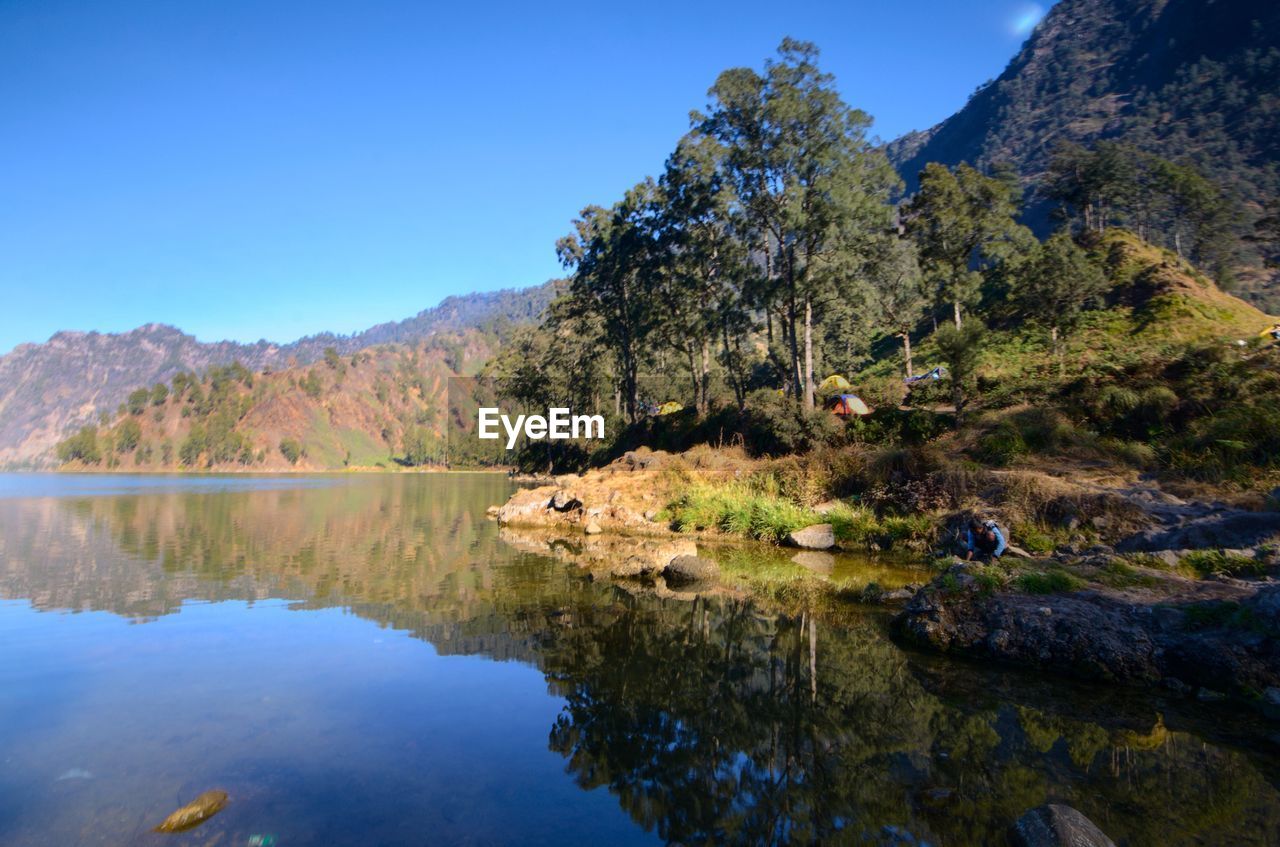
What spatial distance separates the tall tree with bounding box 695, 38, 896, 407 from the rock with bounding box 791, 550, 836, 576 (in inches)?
517

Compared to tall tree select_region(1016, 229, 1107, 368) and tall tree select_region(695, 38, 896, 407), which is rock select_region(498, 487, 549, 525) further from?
tall tree select_region(1016, 229, 1107, 368)

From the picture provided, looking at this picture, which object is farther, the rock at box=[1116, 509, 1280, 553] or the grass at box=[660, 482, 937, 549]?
the grass at box=[660, 482, 937, 549]

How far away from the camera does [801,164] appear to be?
31688 millimetres

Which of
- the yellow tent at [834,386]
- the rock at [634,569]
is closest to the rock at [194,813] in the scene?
the rock at [634,569]

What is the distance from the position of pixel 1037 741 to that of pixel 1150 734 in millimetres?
1300

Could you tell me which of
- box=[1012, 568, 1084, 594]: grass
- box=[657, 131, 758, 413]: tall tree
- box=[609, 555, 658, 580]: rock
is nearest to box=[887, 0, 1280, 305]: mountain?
box=[657, 131, 758, 413]: tall tree

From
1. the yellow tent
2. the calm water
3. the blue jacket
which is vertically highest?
the yellow tent

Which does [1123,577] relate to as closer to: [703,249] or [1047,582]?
[1047,582]

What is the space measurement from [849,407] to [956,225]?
22.9 m

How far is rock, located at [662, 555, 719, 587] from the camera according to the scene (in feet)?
56.5

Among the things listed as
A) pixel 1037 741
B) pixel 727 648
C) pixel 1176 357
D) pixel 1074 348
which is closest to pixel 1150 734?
pixel 1037 741

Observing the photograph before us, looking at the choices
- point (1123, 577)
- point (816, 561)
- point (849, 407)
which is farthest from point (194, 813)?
point (849, 407)

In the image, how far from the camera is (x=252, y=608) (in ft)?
48.8

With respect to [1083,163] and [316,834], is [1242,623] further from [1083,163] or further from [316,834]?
[1083,163]
